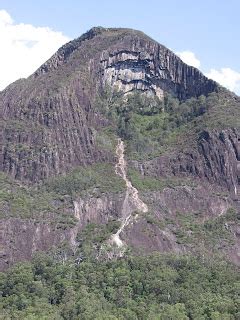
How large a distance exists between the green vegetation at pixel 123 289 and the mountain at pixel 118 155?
5111 mm

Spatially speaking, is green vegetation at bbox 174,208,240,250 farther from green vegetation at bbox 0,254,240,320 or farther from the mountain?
green vegetation at bbox 0,254,240,320

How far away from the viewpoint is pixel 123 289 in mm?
84312

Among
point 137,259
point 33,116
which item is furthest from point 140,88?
point 137,259

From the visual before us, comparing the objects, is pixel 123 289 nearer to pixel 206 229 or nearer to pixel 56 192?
pixel 206 229

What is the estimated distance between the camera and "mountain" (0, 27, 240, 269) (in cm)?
9856

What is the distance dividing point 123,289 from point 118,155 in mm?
36623

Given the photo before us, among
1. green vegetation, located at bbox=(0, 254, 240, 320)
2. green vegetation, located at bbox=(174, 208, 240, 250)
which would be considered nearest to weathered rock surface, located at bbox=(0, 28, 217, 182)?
green vegetation, located at bbox=(174, 208, 240, 250)

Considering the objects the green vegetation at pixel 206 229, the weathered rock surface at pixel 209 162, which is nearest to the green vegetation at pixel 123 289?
the green vegetation at pixel 206 229

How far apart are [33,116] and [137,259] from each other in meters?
37.4

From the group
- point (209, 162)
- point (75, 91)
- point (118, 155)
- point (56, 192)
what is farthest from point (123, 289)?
point (75, 91)

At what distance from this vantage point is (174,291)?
83938mm

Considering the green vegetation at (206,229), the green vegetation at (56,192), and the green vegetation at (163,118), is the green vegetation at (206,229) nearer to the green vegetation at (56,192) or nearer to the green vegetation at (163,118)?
the green vegetation at (56,192)

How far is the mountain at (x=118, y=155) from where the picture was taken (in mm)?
98562

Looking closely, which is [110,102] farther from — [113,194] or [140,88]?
[113,194]
